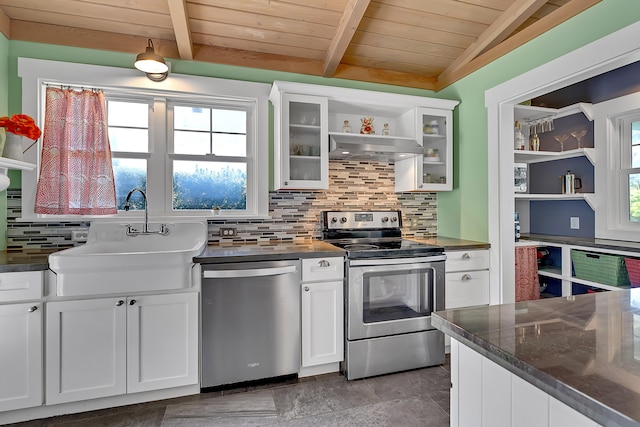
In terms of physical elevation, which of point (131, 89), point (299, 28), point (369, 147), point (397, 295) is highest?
point (299, 28)

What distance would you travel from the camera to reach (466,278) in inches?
108

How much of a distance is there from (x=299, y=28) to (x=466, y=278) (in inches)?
93.9

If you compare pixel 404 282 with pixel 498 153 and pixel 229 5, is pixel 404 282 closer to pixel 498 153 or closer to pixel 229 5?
pixel 498 153

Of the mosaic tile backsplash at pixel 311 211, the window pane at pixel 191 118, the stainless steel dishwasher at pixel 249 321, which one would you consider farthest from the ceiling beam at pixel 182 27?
the stainless steel dishwasher at pixel 249 321

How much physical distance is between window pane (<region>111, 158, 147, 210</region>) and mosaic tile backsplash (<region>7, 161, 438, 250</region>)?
0.33 meters

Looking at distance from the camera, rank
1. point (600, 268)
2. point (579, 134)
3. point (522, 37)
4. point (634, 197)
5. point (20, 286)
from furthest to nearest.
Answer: point (579, 134) → point (634, 197) → point (600, 268) → point (522, 37) → point (20, 286)

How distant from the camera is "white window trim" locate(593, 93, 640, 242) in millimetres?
2891

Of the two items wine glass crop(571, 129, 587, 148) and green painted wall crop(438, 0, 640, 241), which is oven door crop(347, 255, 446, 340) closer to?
green painted wall crop(438, 0, 640, 241)

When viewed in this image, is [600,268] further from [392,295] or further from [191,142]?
[191,142]

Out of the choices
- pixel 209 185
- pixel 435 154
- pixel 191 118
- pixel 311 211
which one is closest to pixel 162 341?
pixel 209 185

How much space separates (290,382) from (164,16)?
276 cm

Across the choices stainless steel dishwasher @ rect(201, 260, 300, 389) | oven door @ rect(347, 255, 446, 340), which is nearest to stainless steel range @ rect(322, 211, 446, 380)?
oven door @ rect(347, 255, 446, 340)

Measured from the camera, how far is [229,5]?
2.38 meters

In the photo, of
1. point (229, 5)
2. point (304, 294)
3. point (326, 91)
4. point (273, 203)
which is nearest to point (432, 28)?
point (326, 91)
